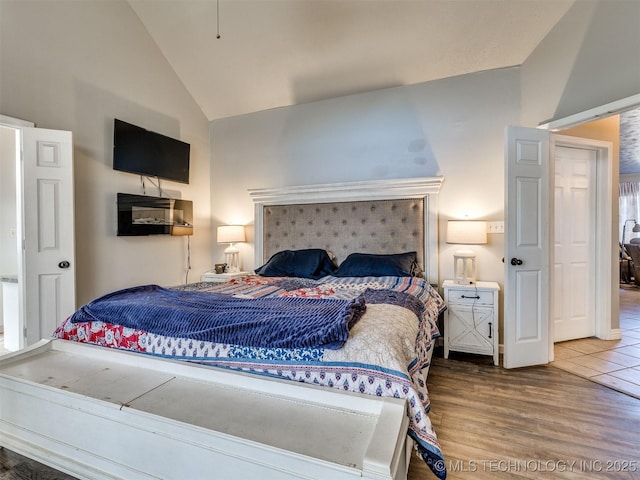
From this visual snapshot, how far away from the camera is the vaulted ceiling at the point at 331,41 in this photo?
2.82 m

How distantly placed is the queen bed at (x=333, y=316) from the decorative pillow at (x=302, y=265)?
0.04 feet

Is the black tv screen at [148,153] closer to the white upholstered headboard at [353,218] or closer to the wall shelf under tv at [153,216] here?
the wall shelf under tv at [153,216]

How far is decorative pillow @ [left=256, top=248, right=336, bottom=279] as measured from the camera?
10.7 ft

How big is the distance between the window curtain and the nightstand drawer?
24.1 feet

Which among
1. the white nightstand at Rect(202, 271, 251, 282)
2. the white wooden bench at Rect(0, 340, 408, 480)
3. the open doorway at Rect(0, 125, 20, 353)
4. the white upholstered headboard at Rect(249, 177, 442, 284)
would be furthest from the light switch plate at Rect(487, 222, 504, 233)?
the open doorway at Rect(0, 125, 20, 353)

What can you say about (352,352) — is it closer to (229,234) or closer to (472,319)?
(472,319)

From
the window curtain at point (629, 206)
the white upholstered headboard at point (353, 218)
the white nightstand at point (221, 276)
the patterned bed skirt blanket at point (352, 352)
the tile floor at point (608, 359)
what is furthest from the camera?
the window curtain at point (629, 206)

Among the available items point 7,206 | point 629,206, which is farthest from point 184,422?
point 629,206

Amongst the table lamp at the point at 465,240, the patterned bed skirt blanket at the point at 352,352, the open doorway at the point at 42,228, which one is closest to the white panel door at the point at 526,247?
the table lamp at the point at 465,240

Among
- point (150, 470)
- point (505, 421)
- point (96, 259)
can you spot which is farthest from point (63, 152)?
point (505, 421)

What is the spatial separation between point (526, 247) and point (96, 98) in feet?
13.9

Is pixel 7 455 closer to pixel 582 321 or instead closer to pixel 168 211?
pixel 168 211

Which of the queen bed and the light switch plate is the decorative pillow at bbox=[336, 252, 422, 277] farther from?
the light switch plate

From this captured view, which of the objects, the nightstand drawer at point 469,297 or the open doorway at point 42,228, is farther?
the nightstand drawer at point 469,297
